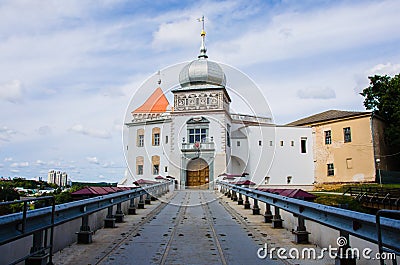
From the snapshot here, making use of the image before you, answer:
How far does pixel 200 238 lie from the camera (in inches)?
289

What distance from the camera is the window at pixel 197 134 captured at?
42.3m

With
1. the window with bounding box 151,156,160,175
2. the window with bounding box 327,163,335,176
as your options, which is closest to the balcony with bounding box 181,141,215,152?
the window with bounding box 151,156,160,175

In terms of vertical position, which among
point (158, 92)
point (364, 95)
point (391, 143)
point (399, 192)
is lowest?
point (399, 192)

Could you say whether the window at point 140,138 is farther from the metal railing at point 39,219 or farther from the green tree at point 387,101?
the metal railing at point 39,219

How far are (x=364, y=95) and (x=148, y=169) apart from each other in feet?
90.6

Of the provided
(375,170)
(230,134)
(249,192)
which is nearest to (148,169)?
(230,134)

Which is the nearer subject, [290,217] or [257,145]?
[290,217]

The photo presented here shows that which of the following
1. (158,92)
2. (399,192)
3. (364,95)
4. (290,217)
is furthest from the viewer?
(158,92)

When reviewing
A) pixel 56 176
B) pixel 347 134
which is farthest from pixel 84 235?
pixel 347 134

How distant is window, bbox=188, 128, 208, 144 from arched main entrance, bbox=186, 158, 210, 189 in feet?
7.61

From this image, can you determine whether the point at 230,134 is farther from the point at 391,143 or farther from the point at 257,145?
the point at 391,143

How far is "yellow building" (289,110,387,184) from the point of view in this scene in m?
39.7

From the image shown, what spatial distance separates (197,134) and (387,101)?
21413 millimetres

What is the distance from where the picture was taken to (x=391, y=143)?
40.3 metres
